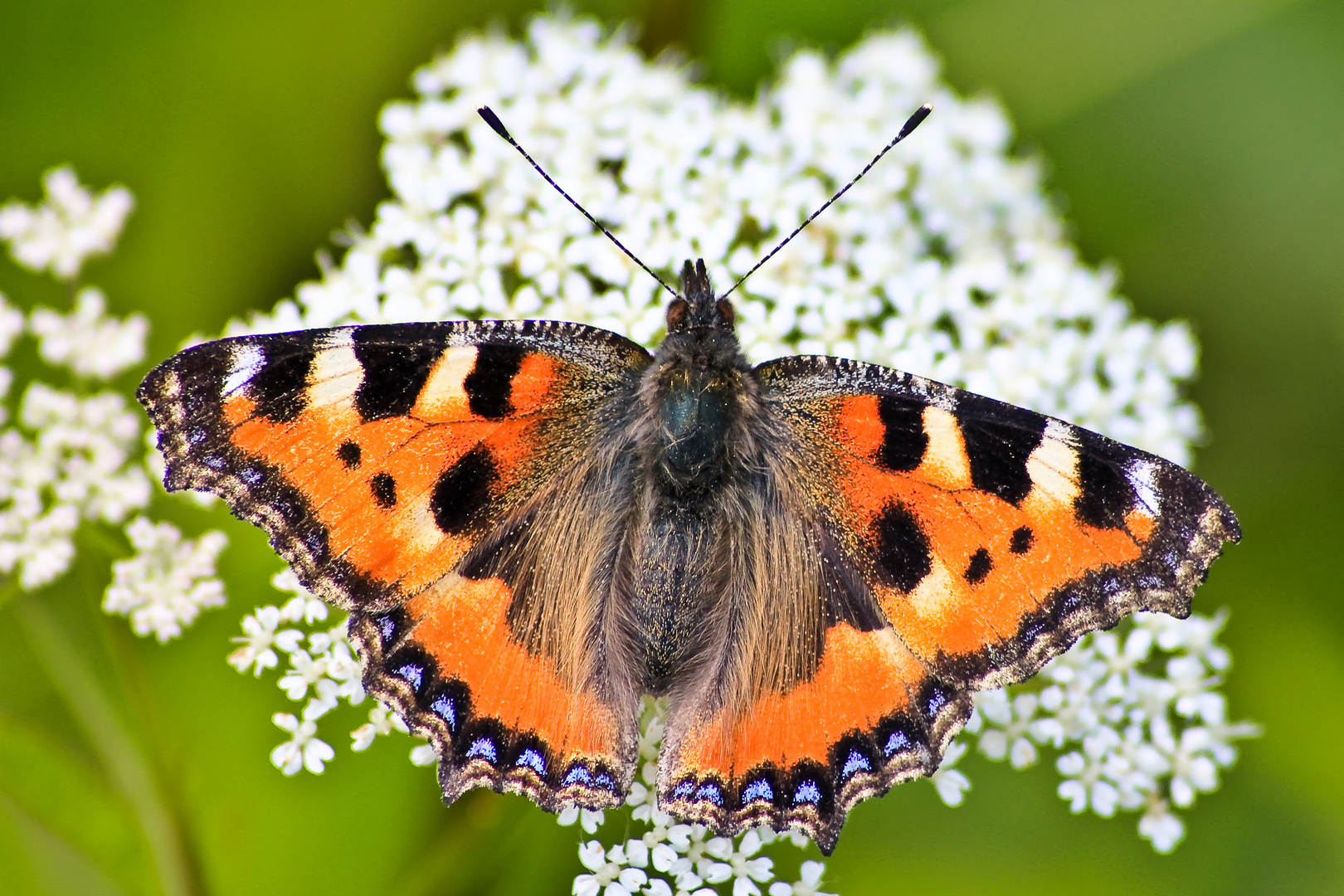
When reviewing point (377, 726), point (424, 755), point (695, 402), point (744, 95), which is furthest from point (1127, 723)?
point (744, 95)

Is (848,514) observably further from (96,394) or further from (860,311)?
(96,394)

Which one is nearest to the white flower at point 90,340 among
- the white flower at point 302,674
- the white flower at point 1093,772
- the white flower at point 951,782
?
the white flower at point 302,674

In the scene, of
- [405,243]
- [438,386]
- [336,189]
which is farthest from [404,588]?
[336,189]

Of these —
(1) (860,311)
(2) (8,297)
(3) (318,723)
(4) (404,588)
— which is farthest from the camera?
(2) (8,297)

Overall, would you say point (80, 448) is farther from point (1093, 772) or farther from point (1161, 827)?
point (1161, 827)

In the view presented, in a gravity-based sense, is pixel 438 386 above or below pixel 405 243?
below

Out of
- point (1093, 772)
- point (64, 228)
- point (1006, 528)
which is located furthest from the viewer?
point (64, 228)

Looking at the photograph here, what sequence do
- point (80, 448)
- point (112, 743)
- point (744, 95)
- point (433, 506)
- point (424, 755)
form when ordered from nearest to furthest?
point (433, 506) → point (424, 755) → point (112, 743) → point (80, 448) → point (744, 95)
